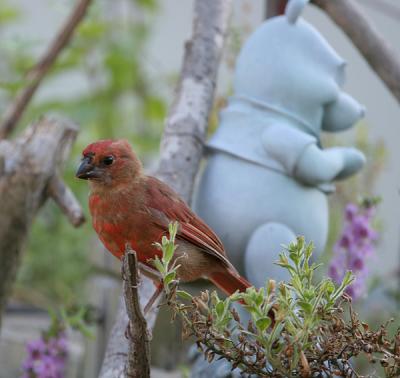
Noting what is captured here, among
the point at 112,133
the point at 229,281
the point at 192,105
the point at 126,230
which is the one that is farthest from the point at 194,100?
the point at 112,133

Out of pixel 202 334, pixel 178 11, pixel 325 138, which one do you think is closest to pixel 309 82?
pixel 202 334

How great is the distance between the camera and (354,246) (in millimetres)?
2342

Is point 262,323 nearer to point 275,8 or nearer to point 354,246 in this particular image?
point 354,246

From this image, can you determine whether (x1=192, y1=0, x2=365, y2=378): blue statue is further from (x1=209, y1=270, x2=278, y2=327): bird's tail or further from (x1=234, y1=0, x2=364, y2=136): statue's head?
(x1=209, y1=270, x2=278, y2=327): bird's tail

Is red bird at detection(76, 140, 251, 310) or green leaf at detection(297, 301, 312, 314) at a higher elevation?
green leaf at detection(297, 301, 312, 314)

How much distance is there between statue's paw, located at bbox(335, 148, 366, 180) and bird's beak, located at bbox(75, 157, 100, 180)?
27.4 inches

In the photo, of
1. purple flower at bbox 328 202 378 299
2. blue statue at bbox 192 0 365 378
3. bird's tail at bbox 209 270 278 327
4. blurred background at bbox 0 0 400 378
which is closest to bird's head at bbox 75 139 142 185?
bird's tail at bbox 209 270 278 327

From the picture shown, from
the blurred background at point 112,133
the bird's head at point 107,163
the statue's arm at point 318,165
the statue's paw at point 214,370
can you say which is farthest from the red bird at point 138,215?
the blurred background at point 112,133

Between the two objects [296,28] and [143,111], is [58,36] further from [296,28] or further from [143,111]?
[143,111]

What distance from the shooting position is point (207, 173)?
2148 mm

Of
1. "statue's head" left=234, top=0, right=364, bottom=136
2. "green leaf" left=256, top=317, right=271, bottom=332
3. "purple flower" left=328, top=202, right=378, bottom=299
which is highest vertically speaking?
"green leaf" left=256, top=317, right=271, bottom=332

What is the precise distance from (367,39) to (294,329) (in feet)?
4.66

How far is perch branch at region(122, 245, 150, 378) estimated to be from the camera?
1295mm

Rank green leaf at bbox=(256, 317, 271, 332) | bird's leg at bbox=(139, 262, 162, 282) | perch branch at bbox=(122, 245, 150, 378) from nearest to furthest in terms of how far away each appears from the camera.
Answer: green leaf at bbox=(256, 317, 271, 332) → perch branch at bbox=(122, 245, 150, 378) → bird's leg at bbox=(139, 262, 162, 282)
